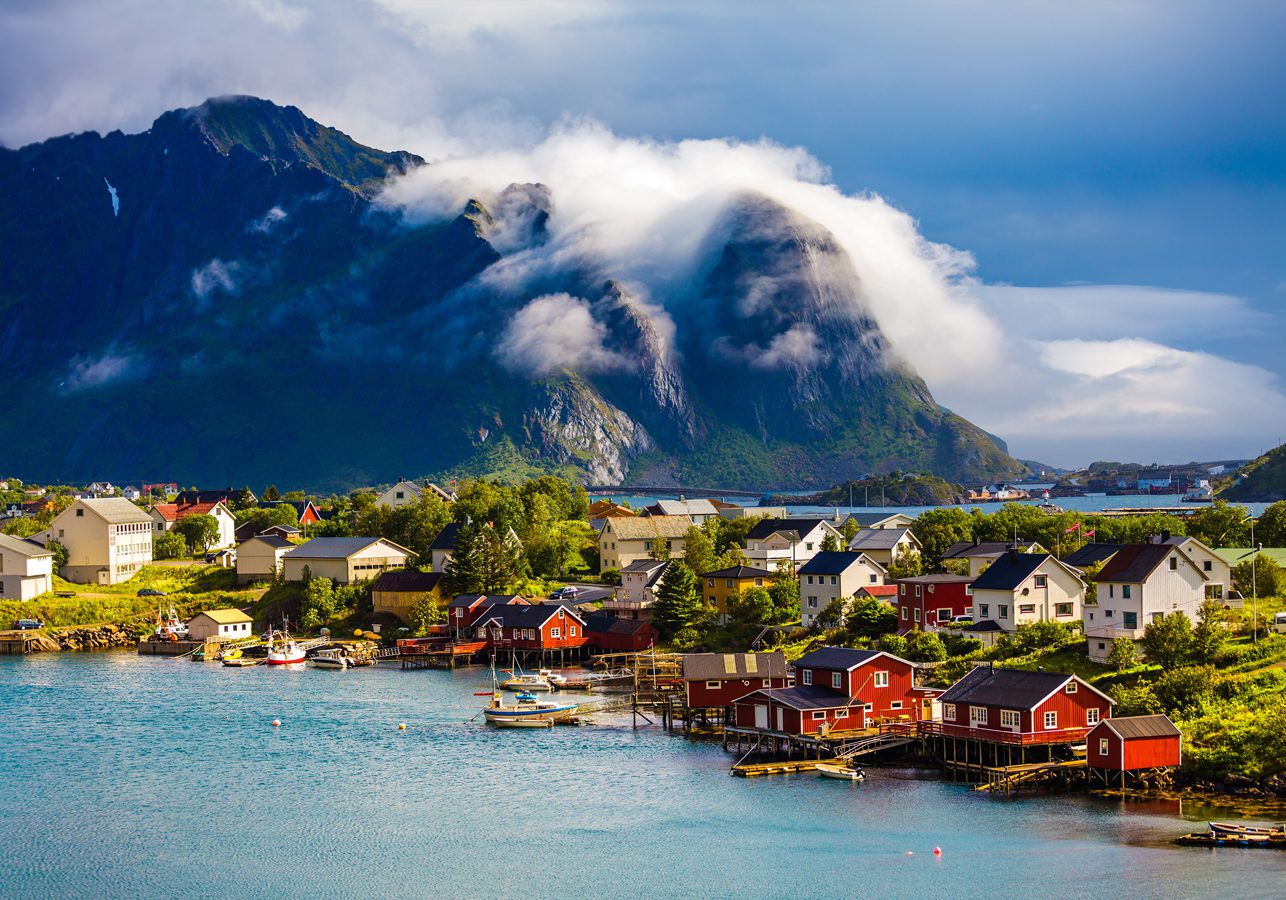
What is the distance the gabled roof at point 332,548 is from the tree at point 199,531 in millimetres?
32059

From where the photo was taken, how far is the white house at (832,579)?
82750 millimetres

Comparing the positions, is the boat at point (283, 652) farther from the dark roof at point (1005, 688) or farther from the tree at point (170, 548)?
the dark roof at point (1005, 688)

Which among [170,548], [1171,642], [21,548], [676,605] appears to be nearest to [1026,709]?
[1171,642]

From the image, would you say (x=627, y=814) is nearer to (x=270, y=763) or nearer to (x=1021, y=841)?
(x=1021, y=841)

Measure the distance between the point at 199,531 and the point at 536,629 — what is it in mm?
63617

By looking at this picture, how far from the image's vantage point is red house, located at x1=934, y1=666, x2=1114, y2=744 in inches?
2063

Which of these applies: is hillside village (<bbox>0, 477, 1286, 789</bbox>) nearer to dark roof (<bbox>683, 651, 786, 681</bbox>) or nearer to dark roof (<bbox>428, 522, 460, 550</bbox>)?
dark roof (<bbox>683, 651, 786, 681</bbox>)

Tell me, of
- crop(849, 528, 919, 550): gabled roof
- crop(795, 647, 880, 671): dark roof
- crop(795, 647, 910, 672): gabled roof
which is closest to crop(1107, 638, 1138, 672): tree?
crop(795, 647, 910, 672): gabled roof

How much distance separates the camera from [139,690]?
80.4 m

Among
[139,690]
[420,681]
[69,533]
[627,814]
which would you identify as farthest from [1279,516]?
[69,533]

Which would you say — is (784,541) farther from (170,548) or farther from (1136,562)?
(170,548)

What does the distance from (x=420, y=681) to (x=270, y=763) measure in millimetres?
23103

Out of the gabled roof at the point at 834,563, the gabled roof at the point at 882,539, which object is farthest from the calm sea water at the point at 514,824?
the gabled roof at the point at 882,539

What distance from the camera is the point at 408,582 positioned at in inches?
4031
